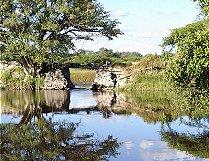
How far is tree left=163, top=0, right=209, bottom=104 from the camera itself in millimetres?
21562

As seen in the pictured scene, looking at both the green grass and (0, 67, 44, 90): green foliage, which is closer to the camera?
(0, 67, 44, 90): green foliage

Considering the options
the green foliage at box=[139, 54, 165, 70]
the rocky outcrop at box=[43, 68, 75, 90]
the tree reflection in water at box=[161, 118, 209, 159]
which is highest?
the green foliage at box=[139, 54, 165, 70]

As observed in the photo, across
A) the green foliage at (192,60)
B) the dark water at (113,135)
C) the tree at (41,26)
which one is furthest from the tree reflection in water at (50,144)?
the tree at (41,26)

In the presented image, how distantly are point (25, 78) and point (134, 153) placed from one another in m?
45.3

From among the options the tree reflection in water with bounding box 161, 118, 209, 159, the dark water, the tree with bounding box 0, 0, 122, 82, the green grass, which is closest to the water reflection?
the dark water

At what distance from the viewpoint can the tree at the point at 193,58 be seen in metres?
21.6

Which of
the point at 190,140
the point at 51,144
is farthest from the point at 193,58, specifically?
the point at 51,144

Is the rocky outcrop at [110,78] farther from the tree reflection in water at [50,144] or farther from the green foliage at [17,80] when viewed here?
the tree reflection in water at [50,144]

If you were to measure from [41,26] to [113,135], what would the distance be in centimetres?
3821

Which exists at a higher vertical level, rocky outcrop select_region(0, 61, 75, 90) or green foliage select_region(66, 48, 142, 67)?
green foliage select_region(66, 48, 142, 67)

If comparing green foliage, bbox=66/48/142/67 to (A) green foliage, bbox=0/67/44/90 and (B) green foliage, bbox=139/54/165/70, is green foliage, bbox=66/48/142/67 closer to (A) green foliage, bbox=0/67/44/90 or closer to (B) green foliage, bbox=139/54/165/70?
(B) green foliage, bbox=139/54/165/70

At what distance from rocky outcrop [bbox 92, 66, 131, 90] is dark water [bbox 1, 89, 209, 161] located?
93.8 ft

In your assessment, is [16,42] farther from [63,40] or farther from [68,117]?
[68,117]

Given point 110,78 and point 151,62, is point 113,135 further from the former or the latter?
point 110,78
